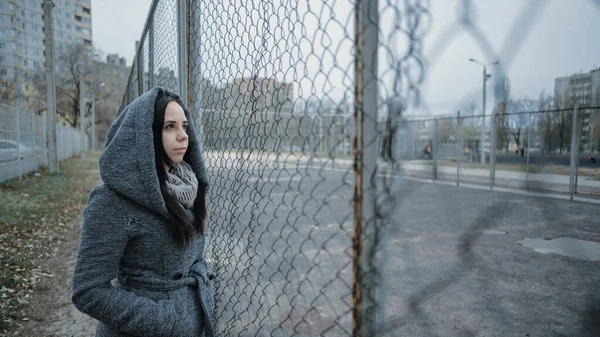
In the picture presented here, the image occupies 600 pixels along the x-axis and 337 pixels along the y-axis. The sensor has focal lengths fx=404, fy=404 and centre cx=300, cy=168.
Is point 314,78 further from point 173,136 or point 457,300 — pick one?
point 457,300

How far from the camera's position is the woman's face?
1.51 meters

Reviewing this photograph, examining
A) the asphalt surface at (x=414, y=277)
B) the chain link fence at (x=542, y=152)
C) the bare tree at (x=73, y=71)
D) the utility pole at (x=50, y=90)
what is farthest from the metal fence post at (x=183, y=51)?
the bare tree at (x=73, y=71)

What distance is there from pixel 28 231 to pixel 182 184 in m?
5.24

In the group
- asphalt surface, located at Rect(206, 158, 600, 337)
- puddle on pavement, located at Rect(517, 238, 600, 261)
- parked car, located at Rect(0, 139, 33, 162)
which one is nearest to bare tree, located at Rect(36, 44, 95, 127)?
parked car, located at Rect(0, 139, 33, 162)

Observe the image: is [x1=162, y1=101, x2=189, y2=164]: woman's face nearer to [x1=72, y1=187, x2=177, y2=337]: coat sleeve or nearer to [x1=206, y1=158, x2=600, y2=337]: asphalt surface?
[x1=72, y1=187, x2=177, y2=337]: coat sleeve

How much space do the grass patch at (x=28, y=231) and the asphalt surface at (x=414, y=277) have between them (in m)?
1.74

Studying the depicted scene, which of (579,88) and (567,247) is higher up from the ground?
(579,88)

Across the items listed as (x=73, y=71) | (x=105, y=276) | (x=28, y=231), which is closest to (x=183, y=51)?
(x=105, y=276)

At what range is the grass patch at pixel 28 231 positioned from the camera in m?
3.47

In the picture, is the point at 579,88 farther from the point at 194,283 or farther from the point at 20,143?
the point at 20,143

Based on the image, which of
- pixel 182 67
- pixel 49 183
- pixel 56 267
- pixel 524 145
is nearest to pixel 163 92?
pixel 182 67

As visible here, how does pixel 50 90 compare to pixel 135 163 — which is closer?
pixel 135 163

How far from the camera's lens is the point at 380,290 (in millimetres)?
945

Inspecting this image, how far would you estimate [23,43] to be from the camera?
29.7m
